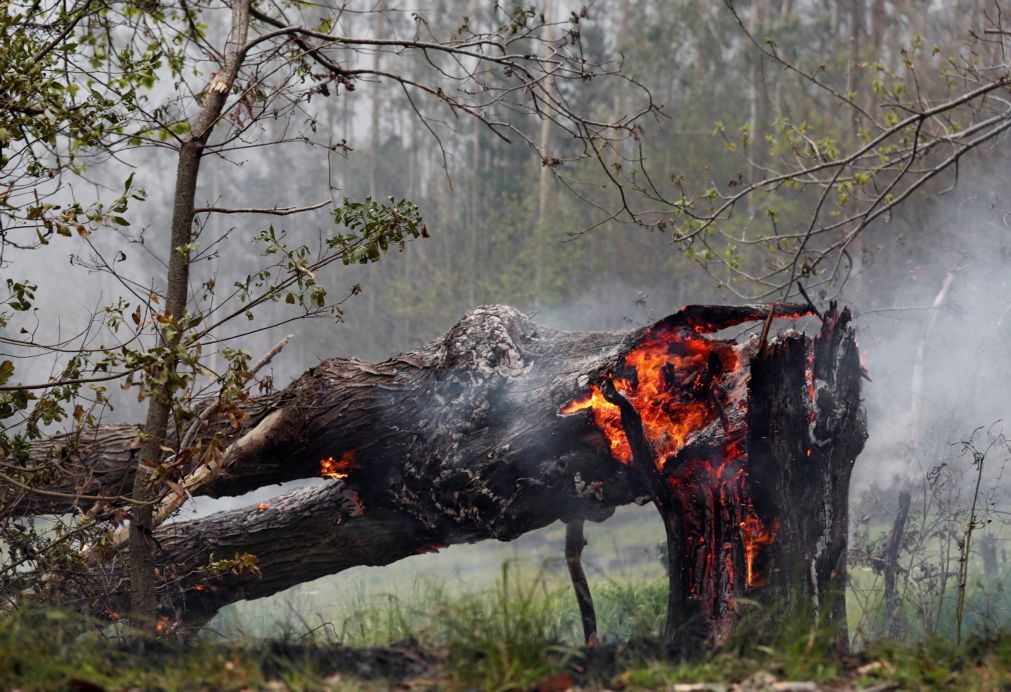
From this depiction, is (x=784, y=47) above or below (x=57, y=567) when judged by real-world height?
above

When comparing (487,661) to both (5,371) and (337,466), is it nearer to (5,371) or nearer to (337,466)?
(5,371)

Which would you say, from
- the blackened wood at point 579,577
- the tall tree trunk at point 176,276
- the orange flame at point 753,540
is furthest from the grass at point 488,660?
the blackened wood at point 579,577

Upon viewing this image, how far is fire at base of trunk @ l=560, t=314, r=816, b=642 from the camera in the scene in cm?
498

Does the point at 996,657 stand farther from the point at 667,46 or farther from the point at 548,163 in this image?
the point at 667,46

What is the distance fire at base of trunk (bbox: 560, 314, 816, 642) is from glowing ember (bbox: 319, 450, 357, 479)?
5.16ft

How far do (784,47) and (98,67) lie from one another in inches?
808

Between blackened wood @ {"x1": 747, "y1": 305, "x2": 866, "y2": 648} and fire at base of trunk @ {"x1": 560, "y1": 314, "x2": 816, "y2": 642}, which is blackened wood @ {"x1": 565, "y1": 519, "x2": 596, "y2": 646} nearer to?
fire at base of trunk @ {"x1": 560, "y1": 314, "x2": 816, "y2": 642}

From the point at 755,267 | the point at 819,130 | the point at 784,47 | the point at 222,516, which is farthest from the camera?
the point at 784,47

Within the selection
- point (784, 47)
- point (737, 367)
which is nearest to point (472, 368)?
point (737, 367)

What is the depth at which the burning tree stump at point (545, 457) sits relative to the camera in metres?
4.98

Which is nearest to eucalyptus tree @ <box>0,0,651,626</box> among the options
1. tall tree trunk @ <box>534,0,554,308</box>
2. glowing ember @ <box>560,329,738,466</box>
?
glowing ember @ <box>560,329,738,466</box>

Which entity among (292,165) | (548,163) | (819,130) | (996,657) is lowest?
(996,657)

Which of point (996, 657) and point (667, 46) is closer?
point (996, 657)

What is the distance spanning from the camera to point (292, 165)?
39750 mm
